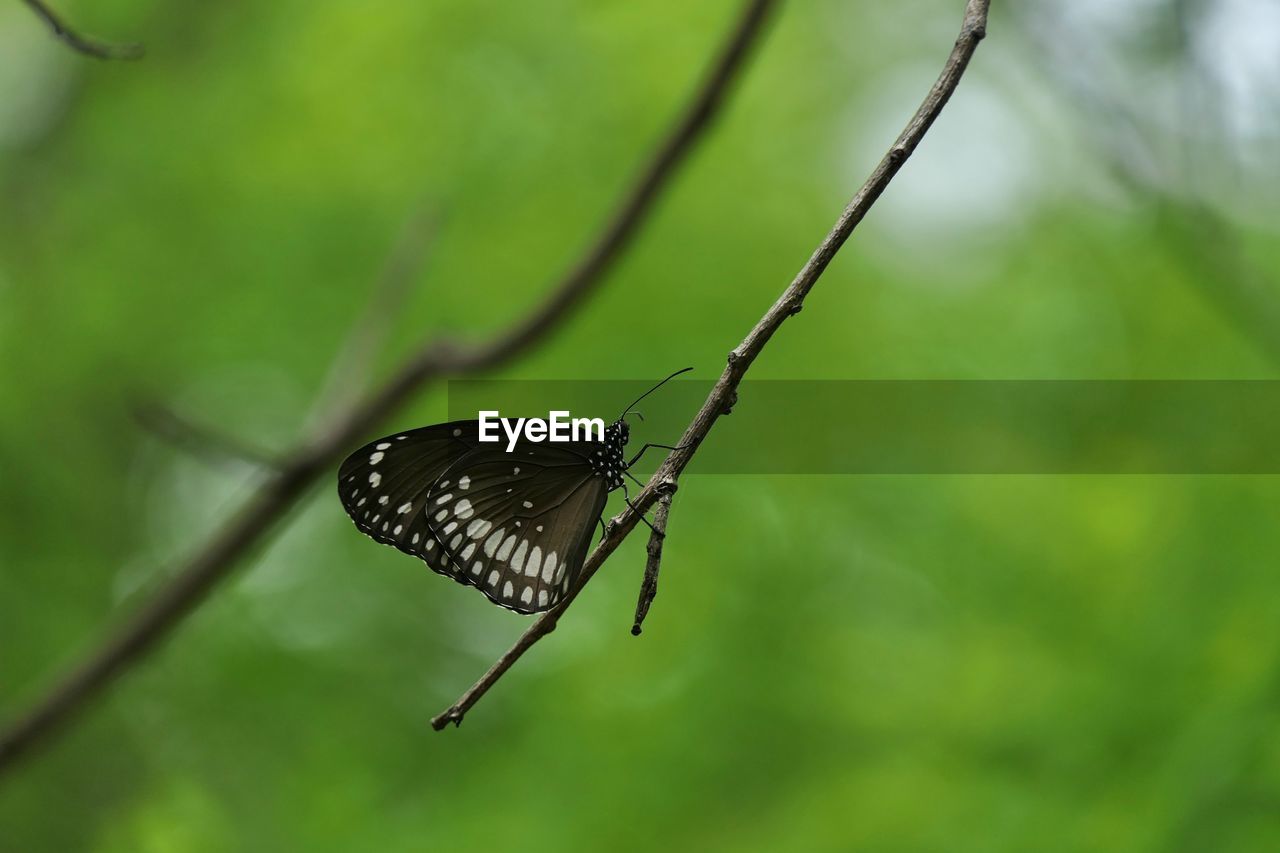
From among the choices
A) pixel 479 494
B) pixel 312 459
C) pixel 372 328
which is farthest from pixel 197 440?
pixel 372 328

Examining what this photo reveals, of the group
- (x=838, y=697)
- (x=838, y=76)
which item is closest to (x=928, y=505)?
(x=838, y=697)

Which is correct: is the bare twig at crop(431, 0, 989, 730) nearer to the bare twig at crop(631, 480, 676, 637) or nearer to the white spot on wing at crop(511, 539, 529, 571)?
the bare twig at crop(631, 480, 676, 637)

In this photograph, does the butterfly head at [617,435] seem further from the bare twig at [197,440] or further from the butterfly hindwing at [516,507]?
the bare twig at [197,440]

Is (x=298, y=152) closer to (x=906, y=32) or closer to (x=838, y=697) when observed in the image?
(x=906, y=32)

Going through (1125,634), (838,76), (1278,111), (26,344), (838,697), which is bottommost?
(26,344)

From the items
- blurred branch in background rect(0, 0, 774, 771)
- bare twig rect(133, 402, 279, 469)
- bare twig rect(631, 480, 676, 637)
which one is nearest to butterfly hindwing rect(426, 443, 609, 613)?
bare twig rect(133, 402, 279, 469)

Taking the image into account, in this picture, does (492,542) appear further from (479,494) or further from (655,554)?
(655,554)

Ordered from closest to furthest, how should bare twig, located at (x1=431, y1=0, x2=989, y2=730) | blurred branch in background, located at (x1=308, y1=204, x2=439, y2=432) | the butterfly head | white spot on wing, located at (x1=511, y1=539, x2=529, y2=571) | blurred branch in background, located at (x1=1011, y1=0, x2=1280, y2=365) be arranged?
bare twig, located at (x1=431, y1=0, x2=989, y2=730), white spot on wing, located at (x1=511, y1=539, x2=529, y2=571), the butterfly head, blurred branch in background, located at (x1=1011, y1=0, x2=1280, y2=365), blurred branch in background, located at (x1=308, y1=204, x2=439, y2=432)
